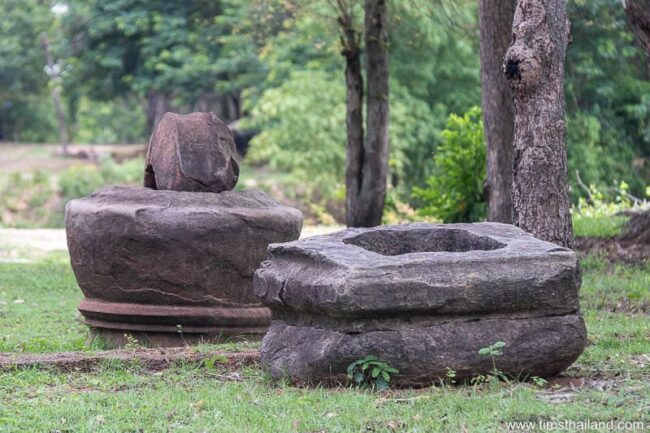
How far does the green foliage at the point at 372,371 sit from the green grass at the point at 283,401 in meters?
0.08

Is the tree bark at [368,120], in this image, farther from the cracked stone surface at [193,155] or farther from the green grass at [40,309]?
the cracked stone surface at [193,155]

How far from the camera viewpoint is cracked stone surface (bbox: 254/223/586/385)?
5.47 meters

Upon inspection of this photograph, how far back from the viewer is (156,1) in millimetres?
29344

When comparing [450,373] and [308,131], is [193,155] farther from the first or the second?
[308,131]

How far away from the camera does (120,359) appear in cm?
663

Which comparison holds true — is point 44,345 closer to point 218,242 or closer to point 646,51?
point 218,242

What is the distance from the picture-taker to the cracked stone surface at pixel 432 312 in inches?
215

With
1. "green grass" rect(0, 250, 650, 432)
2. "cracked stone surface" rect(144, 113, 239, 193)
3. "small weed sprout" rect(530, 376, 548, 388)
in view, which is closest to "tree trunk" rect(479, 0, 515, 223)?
"cracked stone surface" rect(144, 113, 239, 193)

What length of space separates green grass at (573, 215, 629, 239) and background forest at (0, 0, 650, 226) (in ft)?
4.99

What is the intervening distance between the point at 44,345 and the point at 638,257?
7028 millimetres

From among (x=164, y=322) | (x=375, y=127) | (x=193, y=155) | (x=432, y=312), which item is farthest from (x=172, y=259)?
(x=375, y=127)

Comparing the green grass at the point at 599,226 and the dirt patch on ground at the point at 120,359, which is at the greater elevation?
the green grass at the point at 599,226

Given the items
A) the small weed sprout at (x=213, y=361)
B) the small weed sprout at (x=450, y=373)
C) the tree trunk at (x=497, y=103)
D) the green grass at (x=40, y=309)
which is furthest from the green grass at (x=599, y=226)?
the small weed sprout at (x=450, y=373)

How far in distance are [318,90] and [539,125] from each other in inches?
674
